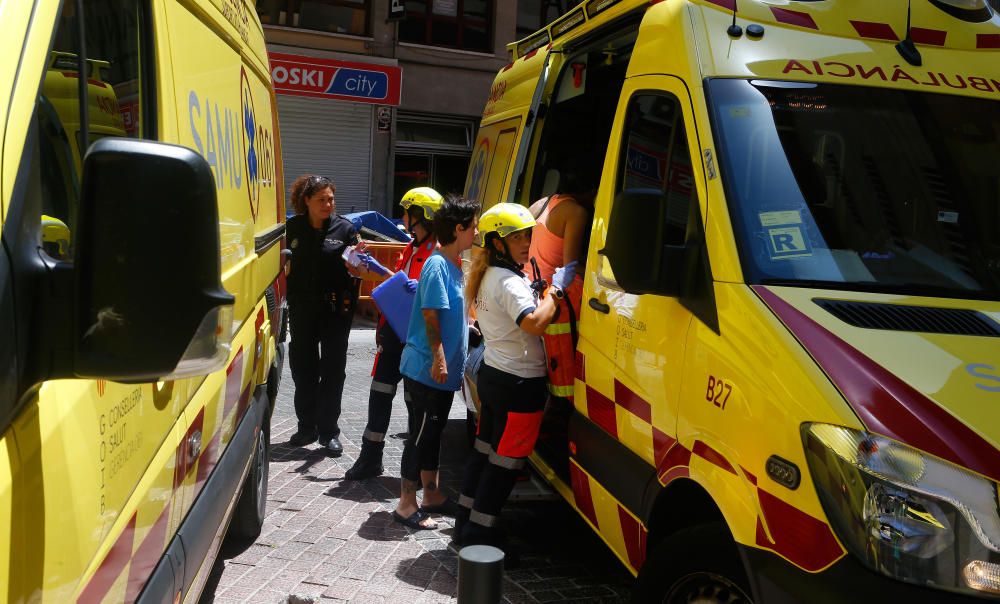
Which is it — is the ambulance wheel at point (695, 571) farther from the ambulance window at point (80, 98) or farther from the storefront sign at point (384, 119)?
the storefront sign at point (384, 119)

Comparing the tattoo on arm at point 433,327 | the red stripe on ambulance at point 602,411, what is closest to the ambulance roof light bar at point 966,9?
the red stripe on ambulance at point 602,411

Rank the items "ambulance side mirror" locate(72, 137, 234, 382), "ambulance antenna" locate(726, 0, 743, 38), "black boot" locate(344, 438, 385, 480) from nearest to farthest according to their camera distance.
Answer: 1. "ambulance side mirror" locate(72, 137, 234, 382)
2. "ambulance antenna" locate(726, 0, 743, 38)
3. "black boot" locate(344, 438, 385, 480)

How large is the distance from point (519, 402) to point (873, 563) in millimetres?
2440

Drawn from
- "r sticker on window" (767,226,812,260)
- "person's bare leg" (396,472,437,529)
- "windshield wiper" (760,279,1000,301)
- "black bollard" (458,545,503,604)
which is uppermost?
"r sticker on window" (767,226,812,260)

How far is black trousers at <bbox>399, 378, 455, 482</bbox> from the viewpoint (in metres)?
5.15

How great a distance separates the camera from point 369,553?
15.8 ft

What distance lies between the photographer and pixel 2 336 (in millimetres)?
1250

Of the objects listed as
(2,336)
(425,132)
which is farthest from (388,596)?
(425,132)

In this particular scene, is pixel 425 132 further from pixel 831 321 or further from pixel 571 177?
pixel 831 321

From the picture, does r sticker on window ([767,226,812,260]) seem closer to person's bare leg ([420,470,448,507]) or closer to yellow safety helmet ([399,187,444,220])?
person's bare leg ([420,470,448,507])

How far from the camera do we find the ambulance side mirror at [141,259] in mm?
1282

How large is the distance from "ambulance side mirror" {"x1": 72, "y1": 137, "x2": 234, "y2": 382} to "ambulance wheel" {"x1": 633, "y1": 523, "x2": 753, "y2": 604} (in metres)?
1.96

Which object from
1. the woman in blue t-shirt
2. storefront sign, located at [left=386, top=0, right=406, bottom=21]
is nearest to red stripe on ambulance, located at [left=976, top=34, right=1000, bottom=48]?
the woman in blue t-shirt

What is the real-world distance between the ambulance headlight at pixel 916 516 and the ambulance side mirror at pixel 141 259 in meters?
1.64
